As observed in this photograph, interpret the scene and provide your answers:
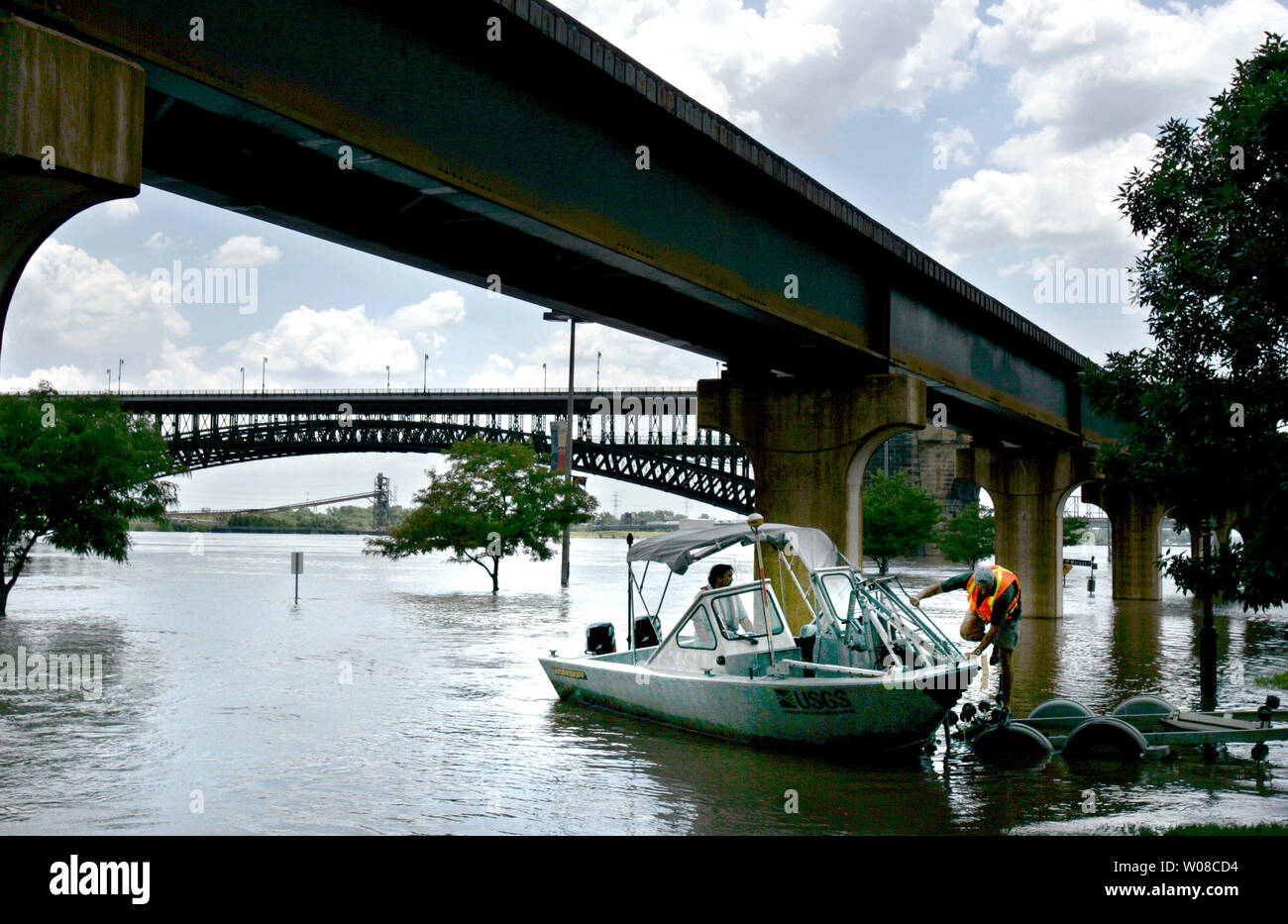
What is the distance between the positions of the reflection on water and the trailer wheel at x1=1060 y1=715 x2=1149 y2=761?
24 cm

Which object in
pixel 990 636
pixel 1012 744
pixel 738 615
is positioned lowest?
pixel 1012 744

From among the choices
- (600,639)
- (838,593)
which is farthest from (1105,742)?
(600,639)

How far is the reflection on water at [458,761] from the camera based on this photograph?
1097cm

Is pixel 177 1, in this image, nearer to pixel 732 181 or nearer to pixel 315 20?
pixel 315 20

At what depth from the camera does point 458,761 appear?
538 inches

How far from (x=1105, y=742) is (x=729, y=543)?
537 centimetres

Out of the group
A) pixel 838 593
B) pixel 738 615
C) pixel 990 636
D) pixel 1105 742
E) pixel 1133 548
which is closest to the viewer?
pixel 1105 742

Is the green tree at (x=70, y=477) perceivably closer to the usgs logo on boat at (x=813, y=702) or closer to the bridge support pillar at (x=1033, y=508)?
the usgs logo on boat at (x=813, y=702)

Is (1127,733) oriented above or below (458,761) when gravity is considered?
above

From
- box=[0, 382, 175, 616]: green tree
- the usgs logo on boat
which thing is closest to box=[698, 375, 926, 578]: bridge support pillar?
the usgs logo on boat

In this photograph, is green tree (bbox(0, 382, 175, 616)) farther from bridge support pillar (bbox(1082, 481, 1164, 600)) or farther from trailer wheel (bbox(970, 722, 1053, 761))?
bridge support pillar (bbox(1082, 481, 1164, 600))

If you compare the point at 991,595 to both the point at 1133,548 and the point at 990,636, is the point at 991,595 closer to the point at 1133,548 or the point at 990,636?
the point at 990,636
